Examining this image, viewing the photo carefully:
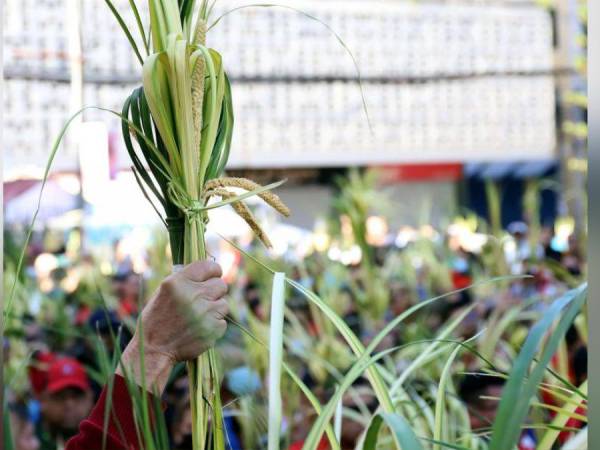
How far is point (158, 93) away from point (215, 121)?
9cm

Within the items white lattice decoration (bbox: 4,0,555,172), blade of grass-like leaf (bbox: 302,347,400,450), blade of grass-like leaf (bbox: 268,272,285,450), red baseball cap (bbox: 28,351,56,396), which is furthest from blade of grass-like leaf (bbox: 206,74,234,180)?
white lattice decoration (bbox: 4,0,555,172)

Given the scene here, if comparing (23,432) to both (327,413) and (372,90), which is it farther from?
(372,90)

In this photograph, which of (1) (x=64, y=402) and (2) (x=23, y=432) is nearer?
(2) (x=23, y=432)

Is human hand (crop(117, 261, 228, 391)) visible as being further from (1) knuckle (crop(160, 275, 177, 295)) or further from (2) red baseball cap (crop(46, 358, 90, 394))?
(2) red baseball cap (crop(46, 358, 90, 394))

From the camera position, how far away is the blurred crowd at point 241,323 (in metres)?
3.51

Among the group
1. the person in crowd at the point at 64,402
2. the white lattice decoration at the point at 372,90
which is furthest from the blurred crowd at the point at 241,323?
the white lattice decoration at the point at 372,90

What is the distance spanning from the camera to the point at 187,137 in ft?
4.32

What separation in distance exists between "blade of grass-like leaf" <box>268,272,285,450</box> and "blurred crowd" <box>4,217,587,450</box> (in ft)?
0.51

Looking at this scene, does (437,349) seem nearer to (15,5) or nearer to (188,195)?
(188,195)

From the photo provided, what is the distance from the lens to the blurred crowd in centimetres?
351

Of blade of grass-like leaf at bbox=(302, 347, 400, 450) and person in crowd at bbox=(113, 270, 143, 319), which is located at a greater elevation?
blade of grass-like leaf at bbox=(302, 347, 400, 450)

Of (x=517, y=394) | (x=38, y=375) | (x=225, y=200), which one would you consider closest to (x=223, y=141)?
(x=225, y=200)

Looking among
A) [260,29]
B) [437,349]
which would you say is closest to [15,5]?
[260,29]

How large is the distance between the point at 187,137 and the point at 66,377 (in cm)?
294
